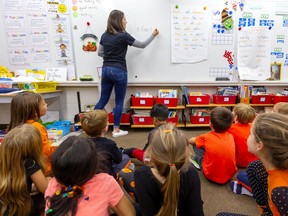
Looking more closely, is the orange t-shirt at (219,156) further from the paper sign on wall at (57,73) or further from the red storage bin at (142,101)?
the paper sign on wall at (57,73)

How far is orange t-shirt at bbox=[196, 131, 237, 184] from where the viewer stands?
154 centimetres

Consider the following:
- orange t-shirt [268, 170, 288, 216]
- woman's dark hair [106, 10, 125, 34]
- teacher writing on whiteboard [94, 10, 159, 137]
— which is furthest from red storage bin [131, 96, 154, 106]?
orange t-shirt [268, 170, 288, 216]

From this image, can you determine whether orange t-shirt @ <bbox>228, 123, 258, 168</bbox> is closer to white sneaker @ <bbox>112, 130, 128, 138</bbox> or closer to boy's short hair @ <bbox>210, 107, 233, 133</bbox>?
boy's short hair @ <bbox>210, 107, 233, 133</bbox>

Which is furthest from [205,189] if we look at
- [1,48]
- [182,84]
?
[1,48]

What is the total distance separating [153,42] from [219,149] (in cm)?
195

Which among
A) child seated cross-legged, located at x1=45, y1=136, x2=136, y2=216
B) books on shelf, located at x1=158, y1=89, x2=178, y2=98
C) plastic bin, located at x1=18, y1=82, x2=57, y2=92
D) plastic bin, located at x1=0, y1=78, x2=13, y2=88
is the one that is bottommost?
child seated cross-legged, located at x1=45, y1=136, x2=136, y2=216

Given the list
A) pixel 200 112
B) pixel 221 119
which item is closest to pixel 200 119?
pixel 200 112

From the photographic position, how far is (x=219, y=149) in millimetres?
1538

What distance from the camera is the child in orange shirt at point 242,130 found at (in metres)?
1.72

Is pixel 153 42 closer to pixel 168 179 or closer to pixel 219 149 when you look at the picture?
pixel 219 149

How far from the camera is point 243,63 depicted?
10.0 ft

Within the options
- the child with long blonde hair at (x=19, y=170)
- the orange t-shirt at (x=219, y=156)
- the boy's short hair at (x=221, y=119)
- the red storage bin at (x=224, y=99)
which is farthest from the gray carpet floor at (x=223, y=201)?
the red storage bin at (x=224, y=99)

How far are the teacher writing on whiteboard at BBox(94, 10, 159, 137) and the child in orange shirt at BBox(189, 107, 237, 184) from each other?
4.57 ft

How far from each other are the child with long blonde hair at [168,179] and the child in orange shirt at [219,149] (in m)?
0.73
